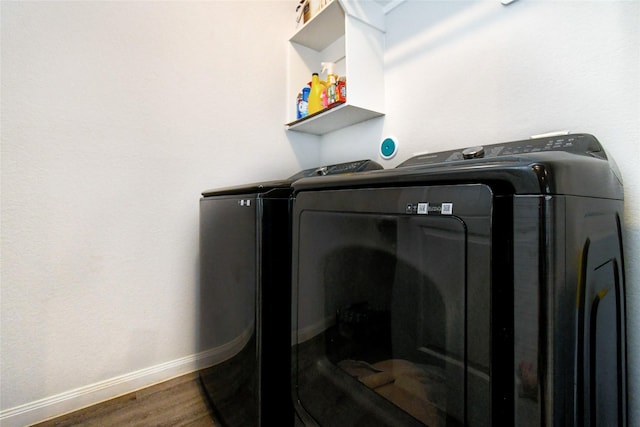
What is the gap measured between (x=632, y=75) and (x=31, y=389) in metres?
2.41

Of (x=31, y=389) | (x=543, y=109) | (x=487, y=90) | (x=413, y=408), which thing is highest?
(x=487, y=90)

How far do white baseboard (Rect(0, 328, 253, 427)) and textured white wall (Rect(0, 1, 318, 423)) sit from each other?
3 cm

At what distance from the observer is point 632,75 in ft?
2.69

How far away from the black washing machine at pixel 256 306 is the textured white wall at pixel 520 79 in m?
0.79

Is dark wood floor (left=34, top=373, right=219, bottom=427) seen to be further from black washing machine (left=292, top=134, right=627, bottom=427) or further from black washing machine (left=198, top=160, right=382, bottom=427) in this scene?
black washing machine (left=292, top=134, right=627, bottom=427)

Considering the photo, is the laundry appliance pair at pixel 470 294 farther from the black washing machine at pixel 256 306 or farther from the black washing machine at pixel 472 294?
the black washing machine at pixel 256 306

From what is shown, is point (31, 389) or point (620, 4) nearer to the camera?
point (620, 4)

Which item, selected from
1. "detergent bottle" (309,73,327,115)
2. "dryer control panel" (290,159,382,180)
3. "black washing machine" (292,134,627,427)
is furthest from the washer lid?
"detergent bottle" (309,73,327,115)

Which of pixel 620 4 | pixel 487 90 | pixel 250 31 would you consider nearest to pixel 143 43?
pixel 250 31

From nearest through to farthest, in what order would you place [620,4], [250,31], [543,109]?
[620,4]
[543,109]
[250,31]

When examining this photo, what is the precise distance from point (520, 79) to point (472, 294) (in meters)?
0.98

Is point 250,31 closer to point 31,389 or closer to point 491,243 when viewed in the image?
point 491,243

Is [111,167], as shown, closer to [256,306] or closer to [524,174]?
[256,306]

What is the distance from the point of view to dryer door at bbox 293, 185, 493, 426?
1.58ft
